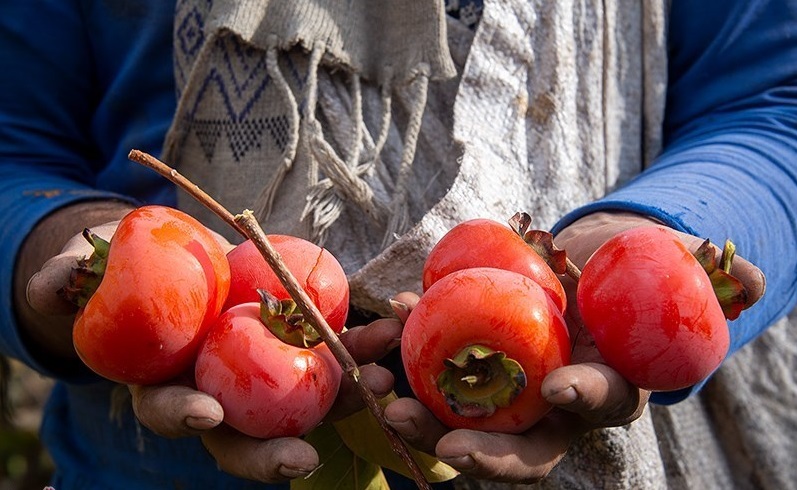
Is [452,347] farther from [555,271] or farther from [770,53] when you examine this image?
[770,53]

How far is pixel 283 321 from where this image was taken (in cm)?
85

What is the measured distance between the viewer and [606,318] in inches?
32.7

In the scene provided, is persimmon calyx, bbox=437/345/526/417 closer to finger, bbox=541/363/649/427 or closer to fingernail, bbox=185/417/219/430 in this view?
finger, bbox=541/363/649/427

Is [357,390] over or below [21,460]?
over

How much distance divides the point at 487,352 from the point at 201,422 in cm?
29

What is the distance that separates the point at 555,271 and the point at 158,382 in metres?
0.48

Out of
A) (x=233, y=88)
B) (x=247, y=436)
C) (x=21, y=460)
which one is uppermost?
(x=233, y=88)

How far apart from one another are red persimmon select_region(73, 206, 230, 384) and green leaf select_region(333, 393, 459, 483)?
0.25 m

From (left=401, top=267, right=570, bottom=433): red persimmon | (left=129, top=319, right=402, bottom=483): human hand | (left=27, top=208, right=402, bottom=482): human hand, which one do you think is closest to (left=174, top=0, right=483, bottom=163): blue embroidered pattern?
(left=27, top=208, right=402, bottom=482): human hand

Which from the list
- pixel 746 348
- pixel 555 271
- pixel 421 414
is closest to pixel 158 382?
pixel 421 414

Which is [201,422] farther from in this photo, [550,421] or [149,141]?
[149,141]

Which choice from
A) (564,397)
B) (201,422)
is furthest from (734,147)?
(201,422)

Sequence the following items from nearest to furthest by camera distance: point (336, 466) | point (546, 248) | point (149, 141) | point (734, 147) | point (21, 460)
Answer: point (546, 248)
point (336, 466)
point (734, 147)
point (149, 141)
point (21, 460)

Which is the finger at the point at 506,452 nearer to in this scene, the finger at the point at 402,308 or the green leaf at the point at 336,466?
the finger at the point at 402,308
